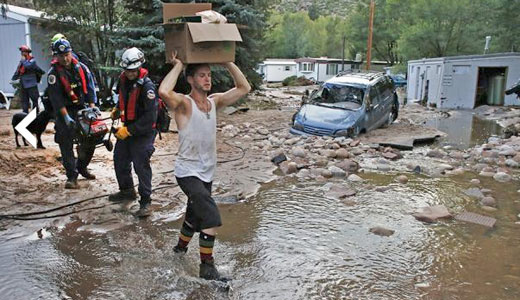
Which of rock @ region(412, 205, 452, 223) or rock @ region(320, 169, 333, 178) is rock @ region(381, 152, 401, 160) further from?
rock @ region(412, 205, 452, 223)

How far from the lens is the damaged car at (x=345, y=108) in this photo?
11.6 metres

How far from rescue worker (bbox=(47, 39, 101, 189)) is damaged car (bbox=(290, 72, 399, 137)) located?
664cm

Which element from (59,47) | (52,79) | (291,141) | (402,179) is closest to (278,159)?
(291,141)

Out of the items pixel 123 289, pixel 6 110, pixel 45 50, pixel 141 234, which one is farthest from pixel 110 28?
pixel 123 289

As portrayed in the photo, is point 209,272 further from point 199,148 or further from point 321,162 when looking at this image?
point 321,162

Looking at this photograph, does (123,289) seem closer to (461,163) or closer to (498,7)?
(461,163)

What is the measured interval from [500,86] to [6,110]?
21567 millimetres

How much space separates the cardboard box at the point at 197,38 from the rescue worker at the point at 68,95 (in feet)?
8.10

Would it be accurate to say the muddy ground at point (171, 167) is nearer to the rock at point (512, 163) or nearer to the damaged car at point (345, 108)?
the damaged car at point (345, 108)

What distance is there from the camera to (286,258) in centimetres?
445

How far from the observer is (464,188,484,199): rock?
6786mm

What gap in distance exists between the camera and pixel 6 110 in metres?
14.6

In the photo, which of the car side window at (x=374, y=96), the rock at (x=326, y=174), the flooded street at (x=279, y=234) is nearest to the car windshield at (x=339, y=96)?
the car side window at (x=374, y=96)

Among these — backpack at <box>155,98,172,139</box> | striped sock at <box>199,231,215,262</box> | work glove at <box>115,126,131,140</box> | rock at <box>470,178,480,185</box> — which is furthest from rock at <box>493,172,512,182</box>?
work glove at <box>115,126,131,140</box>
